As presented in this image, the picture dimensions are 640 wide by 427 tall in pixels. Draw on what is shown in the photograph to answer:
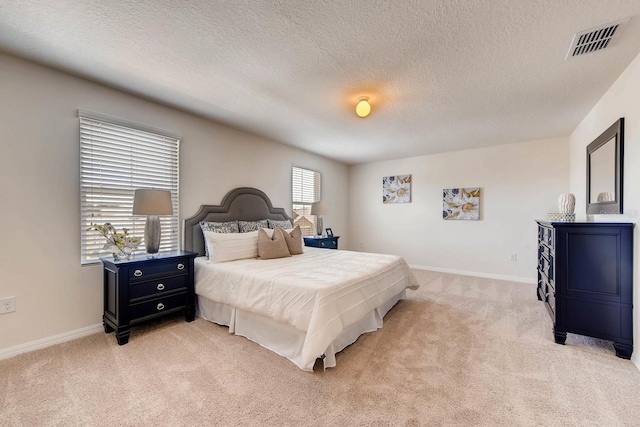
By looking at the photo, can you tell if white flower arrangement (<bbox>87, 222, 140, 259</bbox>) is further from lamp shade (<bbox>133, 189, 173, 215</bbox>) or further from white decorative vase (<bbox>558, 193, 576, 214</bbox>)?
white decorative vase (<bbox>558, 193, 576, 214</bbox>)

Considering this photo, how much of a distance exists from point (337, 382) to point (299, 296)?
2.10ft

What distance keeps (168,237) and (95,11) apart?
7.29ft

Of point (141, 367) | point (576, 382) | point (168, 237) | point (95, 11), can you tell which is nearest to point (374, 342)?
point (576, 382)

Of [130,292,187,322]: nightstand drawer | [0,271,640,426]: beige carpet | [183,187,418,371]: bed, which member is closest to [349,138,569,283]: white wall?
[183,187,418,371]: bed

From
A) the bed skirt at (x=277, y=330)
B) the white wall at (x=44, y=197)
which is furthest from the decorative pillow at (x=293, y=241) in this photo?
the white wall at (x=44, y=197)

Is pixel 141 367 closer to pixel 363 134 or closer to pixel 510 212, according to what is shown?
pixel 363 134

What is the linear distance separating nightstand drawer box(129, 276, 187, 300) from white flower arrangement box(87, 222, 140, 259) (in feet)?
1.11

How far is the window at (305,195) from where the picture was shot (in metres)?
5.15

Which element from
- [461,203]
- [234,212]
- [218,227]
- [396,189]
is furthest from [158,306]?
[461,203]

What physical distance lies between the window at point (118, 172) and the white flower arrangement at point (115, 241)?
0.07m

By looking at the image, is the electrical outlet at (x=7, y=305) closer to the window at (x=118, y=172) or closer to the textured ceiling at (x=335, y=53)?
the window at (x=118, y=172)

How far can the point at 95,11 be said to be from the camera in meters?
1.71

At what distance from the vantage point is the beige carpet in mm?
1563

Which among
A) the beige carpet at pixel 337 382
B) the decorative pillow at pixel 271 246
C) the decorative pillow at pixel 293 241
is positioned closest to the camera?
the beige carpet at pixel 337 382
